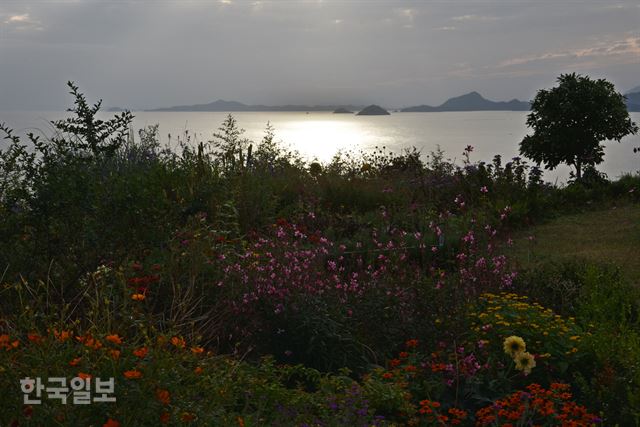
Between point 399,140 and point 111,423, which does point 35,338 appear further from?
point 399,140

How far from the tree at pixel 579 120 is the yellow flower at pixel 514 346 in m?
11.9

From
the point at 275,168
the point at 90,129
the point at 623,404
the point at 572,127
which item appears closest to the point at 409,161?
the point at 275,168

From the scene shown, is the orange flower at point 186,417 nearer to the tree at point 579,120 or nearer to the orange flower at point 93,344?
the orange flower at point 93,344

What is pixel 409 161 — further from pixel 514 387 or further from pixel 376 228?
pixel 514 387

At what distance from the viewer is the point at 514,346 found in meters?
4.19

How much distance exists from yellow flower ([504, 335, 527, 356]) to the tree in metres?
11.9

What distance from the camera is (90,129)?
19.1 ft

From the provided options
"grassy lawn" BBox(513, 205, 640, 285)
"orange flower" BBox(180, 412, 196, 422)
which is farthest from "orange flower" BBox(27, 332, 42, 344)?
"grassy lawn" BBox(513, 205, 640, 285)

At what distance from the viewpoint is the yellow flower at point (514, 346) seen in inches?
164

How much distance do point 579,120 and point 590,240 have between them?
6588mm

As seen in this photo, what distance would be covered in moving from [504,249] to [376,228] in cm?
168

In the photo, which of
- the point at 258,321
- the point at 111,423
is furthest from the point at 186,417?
the point at 258,321

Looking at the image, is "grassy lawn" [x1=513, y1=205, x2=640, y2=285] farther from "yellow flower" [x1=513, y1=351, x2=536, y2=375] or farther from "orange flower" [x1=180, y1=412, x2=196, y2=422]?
"orange flower" [x1=180, y1=412, x2=196, y2=422]

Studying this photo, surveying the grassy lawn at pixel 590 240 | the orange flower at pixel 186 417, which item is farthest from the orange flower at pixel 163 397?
the grassy lawn at pixel 590 240
